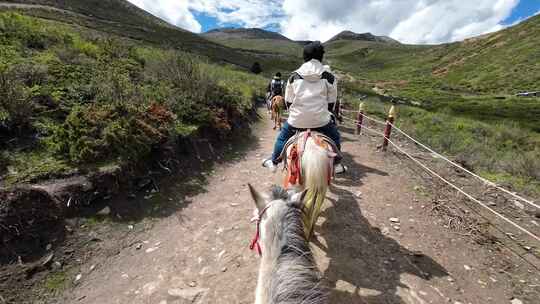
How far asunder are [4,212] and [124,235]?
61.7 inches

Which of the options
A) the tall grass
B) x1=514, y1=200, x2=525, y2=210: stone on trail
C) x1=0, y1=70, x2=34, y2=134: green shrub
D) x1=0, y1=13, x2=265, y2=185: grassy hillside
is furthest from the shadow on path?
x1=0, y1=70, x2=34, y2=134: green shrub

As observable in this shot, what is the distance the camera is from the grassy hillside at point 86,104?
5.04 m

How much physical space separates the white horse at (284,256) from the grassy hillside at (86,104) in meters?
4.29

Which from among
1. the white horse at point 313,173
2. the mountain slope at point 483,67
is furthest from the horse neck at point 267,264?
the mountain slope at point 483,67

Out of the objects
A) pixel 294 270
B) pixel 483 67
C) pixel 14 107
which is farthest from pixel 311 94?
pixel 483 67

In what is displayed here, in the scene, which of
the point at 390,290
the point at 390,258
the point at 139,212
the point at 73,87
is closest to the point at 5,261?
the point at 139,212

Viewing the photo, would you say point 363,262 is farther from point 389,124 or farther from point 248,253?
point 389,124

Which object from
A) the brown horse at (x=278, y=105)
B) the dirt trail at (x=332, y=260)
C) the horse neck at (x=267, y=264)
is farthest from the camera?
the brown horse at (x=278, y=105)

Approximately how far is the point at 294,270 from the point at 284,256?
5.6 inches

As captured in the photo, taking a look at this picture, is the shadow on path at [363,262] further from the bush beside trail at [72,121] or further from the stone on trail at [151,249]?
the bush beside trail at [72,121]

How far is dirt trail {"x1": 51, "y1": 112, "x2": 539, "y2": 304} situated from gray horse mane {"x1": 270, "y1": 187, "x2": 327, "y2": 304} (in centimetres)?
185

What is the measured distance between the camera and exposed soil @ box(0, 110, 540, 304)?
369 centimetres

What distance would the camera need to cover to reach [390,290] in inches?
147

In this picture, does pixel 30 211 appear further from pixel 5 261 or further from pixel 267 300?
pixel 267 300
